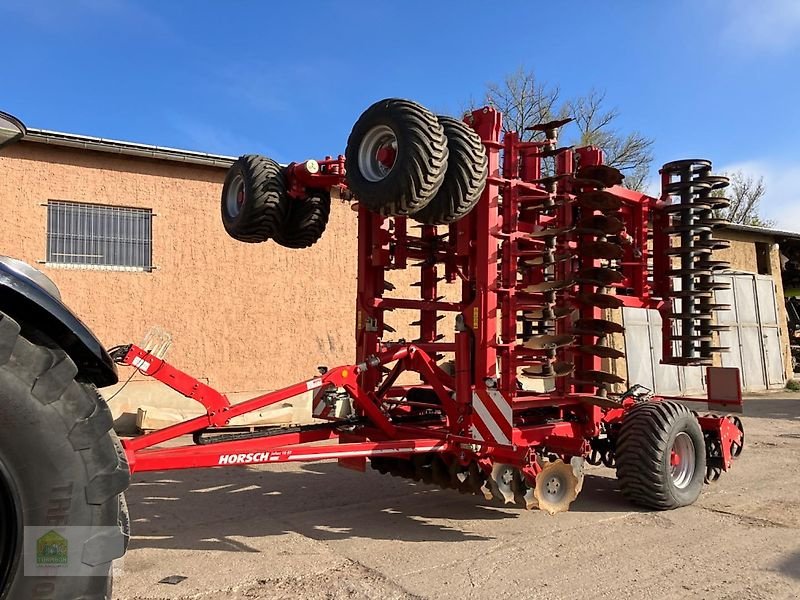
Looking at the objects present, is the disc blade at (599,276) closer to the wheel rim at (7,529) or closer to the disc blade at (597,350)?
the disc blade at (597,350)

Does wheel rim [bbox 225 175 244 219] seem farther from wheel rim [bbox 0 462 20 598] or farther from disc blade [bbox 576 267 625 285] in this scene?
wheel rim [bbox 0 462 20 598]

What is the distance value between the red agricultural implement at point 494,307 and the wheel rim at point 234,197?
0.02 metres

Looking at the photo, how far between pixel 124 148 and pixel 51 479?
9.45 meters

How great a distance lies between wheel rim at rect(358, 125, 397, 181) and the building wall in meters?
6.96

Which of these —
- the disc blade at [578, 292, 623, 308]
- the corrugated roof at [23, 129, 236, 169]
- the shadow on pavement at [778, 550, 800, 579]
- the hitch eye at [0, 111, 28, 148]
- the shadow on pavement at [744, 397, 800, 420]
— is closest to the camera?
the hitch eye at [0, 111, 28, 148]

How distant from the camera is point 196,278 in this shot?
11539 millimetres

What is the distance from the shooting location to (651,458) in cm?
575

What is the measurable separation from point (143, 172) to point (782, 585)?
395 inches

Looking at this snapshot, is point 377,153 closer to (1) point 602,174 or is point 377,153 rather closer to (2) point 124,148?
(1) point 602,174

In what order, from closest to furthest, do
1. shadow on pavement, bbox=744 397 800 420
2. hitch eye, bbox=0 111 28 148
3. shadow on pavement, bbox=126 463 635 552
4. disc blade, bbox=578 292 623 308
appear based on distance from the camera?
hitch eye, bbox=0 111 28 148 → shadow on pavement, bbox=126 463 635 552 → disc blade, bbox=578 292 623 308 → shadow on pavement, bbox=744 397 800 420

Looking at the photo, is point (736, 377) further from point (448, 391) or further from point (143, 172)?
point (143, 172)

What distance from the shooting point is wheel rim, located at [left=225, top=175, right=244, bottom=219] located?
238 inches

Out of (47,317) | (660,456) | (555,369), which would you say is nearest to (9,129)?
(47,317)

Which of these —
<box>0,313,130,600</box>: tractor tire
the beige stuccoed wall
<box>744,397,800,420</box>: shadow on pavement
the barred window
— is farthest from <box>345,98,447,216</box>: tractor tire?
<box>744,397,800,420</box>: shadow on pavement
